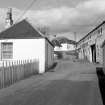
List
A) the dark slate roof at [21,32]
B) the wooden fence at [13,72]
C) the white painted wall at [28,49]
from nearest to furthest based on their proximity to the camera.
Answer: the wooden fence at [13,72] → the white painted wall at [28,49] → the dark slate roof at [21,32]

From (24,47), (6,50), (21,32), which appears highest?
(21,32)

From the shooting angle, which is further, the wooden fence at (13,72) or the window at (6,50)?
the window at (6,50)

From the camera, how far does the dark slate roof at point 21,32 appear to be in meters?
24.4

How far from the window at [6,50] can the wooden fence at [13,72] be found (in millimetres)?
3643

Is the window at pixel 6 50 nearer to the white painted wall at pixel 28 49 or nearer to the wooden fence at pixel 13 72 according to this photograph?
the white painted wall at pixel 28 49

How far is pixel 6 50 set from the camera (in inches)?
959

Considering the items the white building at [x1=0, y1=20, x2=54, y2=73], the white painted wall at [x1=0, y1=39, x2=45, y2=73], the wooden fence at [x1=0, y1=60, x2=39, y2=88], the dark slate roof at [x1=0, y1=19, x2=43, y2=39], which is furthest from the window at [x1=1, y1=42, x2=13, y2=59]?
the wooden fence at [x1=0, y1=60, x2=39, y2=88]

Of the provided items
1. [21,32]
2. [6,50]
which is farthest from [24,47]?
[6,50]

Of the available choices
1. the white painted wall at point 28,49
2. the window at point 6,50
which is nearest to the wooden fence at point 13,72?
the white painted wall at point 28,49

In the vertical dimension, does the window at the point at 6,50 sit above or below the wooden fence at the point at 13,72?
above

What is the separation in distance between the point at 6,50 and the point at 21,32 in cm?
255

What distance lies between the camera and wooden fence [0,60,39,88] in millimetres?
13374

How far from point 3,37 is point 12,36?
0.96 m

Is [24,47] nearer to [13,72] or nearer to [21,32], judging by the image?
[21,32]
